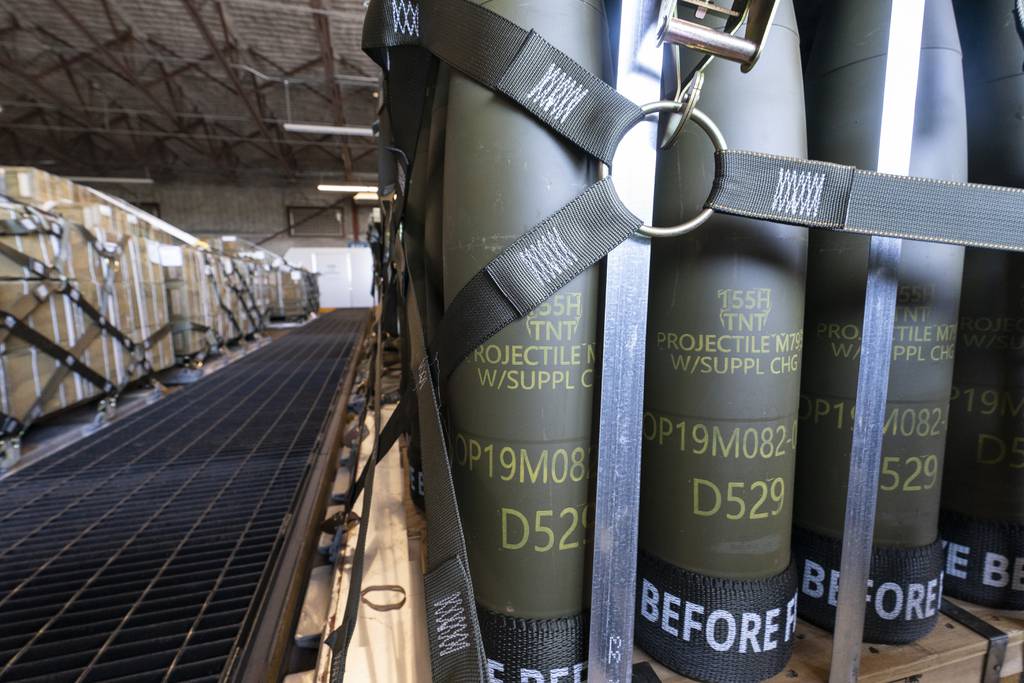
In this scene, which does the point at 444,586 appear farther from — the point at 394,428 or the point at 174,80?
the point at 174,80

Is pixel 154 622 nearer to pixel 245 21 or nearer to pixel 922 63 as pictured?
pixel 922 63

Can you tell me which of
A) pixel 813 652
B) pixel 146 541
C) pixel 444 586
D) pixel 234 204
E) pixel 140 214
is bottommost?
pixel 146 541

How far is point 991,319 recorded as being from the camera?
80cm

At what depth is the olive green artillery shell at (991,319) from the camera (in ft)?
2.52

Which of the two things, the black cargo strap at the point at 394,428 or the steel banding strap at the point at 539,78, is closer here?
the steel banding strap at the point at 539,78

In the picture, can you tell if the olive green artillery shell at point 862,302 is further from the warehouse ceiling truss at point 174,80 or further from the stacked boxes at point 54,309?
the warehouse ceiling truss at point 174,80

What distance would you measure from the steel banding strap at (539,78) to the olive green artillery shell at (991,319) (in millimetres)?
717

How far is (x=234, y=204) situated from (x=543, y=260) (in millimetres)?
17058

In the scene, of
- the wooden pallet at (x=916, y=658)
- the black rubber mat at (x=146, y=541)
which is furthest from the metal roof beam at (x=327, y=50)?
the wooden pallet at (x=916, y=658)

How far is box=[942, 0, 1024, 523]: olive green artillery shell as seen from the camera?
30.3 inches

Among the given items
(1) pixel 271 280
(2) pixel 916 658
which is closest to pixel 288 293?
(1) pixel 271 280

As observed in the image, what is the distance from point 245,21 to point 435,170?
27.6 ft

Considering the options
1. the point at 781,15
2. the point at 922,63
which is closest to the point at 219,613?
the point at 781,15

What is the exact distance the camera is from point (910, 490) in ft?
2.39
